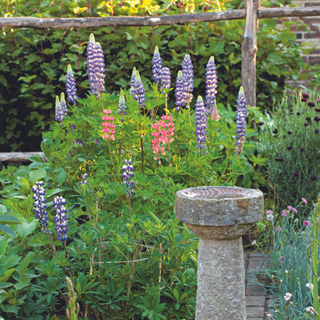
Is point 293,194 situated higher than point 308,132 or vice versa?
point 308,132

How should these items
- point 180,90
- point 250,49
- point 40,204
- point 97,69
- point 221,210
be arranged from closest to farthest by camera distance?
1. point 221,210
2. point 40,204
3. point 97,69
4. point 180,90
5. point 250,49

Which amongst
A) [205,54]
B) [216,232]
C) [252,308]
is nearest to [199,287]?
[216,232]

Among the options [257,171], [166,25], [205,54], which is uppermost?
[166,25]

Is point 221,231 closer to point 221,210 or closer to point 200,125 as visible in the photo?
point 221,210

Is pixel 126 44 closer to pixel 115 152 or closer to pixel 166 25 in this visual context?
pixel 166 25

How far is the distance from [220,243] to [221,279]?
6.2 inches

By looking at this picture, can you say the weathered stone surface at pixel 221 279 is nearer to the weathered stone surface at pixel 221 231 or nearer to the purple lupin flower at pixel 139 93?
the weathered stone surface at pixel 221 231

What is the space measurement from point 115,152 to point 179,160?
48 cm

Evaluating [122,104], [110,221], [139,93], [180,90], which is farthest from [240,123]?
[110,221]

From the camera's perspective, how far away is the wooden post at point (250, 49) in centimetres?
487

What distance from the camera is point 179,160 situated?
10.0 feet

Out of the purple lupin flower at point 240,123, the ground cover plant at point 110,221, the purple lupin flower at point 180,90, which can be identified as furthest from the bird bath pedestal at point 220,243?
the purple lupin flower at point 180,90

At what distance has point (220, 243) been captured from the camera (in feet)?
6.35

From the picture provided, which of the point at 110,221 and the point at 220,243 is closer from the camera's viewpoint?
the point at 220,243
